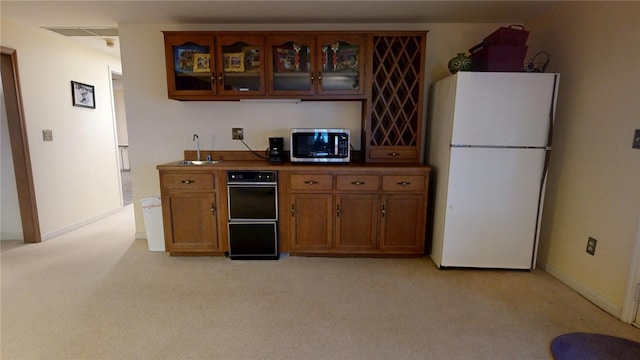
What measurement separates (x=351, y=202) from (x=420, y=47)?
61.7 inches

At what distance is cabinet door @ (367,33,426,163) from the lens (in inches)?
111

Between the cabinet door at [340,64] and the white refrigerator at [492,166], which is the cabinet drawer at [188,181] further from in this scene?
the white refrigerator at [492,166]

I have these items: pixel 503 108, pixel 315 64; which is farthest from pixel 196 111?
pixel 503 108

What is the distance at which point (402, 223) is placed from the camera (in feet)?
9.23

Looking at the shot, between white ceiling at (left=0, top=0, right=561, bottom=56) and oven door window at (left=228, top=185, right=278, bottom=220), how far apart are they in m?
1.58

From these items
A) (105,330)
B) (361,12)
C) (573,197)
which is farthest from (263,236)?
(573,197)

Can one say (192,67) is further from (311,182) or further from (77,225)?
(77,225)

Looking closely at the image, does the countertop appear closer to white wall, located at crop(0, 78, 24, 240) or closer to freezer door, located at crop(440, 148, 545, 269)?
freezer door, located at crop(440, 148, 545, 269)

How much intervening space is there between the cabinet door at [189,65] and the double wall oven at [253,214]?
0.89 meters

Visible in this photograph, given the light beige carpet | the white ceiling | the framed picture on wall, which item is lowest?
the light beige carpet

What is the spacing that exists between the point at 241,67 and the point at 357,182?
5.03ft

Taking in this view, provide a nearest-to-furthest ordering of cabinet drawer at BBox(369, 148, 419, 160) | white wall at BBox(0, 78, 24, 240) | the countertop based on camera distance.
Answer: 1. the countertop
2. cabinet drawer at BBox(369, 148, 419, 160)
3. white wall at BBox(0, 78, 24, 240)

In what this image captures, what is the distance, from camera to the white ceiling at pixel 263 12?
2535mm

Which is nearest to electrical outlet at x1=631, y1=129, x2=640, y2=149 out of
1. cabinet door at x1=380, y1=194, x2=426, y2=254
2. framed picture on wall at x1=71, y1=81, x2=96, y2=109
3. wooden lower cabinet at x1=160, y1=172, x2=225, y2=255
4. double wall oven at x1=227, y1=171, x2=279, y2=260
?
cabinet door at x1=380, y1=194, x2=426, y2=254
